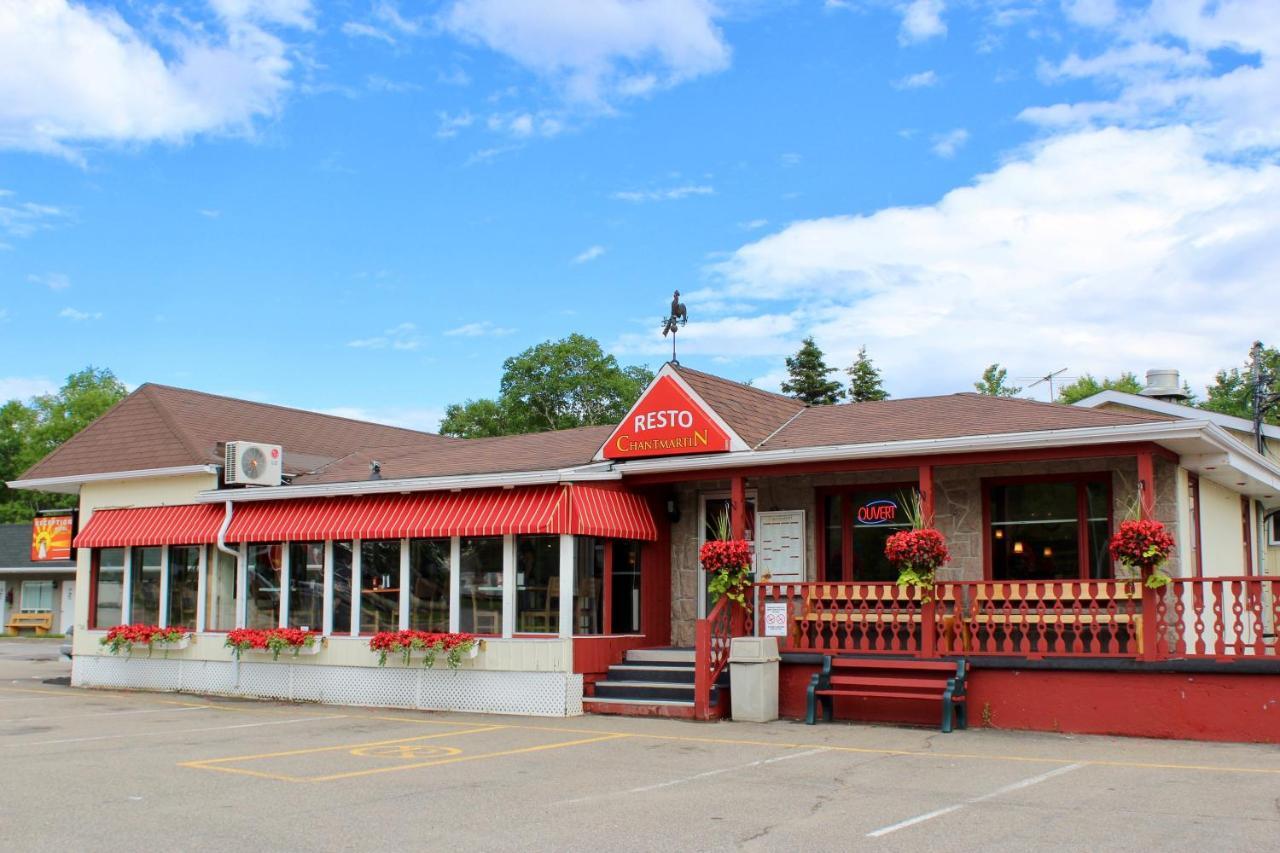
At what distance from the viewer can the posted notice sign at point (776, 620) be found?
14.8 meters

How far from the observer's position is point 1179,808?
8.57 metres

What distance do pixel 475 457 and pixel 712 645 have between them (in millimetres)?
6634

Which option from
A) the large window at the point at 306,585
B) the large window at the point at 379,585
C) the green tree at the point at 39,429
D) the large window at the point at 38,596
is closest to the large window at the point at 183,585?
the large window at the point at 306,585

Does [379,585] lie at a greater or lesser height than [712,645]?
greater

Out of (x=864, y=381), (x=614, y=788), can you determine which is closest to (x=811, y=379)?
(x=864, y=381)

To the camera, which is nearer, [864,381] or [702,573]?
[702,573]

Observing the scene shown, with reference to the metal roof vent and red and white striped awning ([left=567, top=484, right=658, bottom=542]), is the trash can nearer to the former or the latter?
red and white striped awning ([left=567, top=484, right=658, bottom=542])

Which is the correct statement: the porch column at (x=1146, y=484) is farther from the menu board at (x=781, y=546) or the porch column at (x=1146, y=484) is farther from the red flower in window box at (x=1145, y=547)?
the menu board at (x=781, y=546)

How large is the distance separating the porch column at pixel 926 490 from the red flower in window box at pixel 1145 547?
2.15 m

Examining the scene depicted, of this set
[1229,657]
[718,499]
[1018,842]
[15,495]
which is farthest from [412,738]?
[15,495]

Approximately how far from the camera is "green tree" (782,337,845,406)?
43.8 meters

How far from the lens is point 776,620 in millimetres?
14891

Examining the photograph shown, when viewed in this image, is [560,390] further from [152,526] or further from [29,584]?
[152,526]

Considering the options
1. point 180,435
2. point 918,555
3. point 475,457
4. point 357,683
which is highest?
point 180,435
